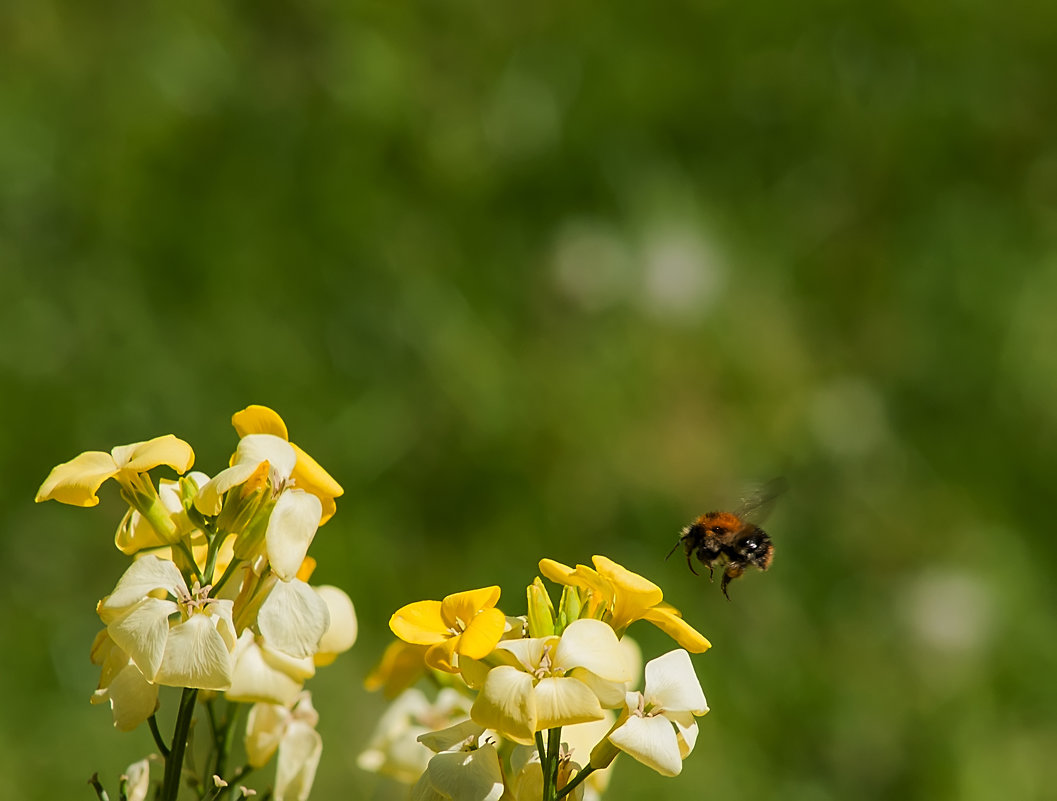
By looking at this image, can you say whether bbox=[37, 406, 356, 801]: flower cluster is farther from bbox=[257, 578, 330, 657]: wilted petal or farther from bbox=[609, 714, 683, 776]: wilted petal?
bbox=[609, 714, 683, 776]: wilted petal

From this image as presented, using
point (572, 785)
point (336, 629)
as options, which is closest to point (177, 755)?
point (336, 629)

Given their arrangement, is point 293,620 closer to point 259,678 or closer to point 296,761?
point 259,678

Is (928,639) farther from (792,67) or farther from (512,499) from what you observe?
(792,67)

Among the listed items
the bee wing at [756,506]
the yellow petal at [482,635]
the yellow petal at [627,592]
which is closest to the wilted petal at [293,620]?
the yellow petal at [482,635]

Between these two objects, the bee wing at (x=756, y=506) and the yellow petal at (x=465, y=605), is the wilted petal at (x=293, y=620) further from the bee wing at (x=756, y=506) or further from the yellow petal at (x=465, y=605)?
the bee wing at (x=756, y=506)

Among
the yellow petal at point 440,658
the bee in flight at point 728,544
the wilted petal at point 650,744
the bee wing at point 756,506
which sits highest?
the bee wing at point 756,506

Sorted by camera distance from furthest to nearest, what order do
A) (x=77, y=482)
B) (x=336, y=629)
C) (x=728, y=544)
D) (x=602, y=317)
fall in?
(x=602, y=317)
(x=728, y=544)
(x=336, y=629)
(x=77, y=482)

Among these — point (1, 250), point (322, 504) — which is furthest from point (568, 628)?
point (1, 250)
